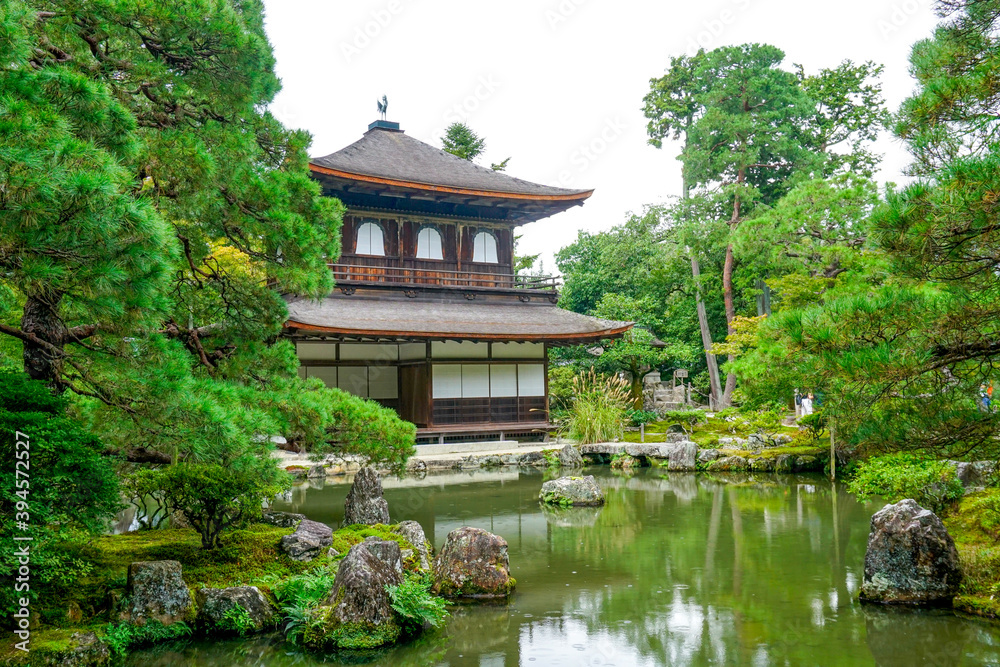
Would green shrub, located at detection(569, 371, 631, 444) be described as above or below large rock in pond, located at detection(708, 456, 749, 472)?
above

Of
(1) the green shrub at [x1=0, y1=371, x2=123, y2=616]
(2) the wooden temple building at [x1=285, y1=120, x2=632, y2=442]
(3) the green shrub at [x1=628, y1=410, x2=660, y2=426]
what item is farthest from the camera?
(3) the green shrub at [x1=628, y1=410, x2=660, y2=426]

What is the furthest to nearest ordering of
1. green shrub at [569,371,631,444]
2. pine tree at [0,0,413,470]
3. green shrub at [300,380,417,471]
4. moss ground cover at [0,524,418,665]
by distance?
1. green shrub at [569,371,631,444]
2. green shrub at [300,380,417,471]
3. moss ground cover at [0,524,418,665]
4. pine tree at [0,0,413,470]

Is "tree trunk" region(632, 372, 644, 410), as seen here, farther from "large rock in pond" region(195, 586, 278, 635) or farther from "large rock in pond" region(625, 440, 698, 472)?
"large rock in pond" region(195, 586, 278, 635)

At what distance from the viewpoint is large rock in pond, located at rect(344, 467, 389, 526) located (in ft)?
26.6

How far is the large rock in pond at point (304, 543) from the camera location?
20.4 ft

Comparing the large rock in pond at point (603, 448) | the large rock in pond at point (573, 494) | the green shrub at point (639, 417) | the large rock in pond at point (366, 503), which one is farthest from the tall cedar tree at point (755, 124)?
the large rock in pond at point (366, 503)

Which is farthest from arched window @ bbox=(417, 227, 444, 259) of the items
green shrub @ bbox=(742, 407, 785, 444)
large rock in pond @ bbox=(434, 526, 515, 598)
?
large rock in pond @ bbox=(434, 526, 515, 598)

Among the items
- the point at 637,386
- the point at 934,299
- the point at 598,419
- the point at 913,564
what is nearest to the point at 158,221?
the point at 934,299

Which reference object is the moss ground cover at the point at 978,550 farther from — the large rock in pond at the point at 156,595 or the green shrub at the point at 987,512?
the large rock in pond at the point at 156,595

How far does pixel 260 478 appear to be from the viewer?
5211 mm

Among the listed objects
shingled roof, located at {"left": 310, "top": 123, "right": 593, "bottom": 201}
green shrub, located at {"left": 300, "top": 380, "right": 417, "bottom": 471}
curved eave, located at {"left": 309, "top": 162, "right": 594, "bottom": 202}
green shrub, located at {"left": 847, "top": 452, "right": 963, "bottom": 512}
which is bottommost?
green shrub, located at {"left": 847, "top": 452, "right": 963, "bottom": 512}

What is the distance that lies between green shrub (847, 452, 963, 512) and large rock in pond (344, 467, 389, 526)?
4893 millimetres

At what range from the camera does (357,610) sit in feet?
16.7

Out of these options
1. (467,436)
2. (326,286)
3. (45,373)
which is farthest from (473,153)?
(45,373)
